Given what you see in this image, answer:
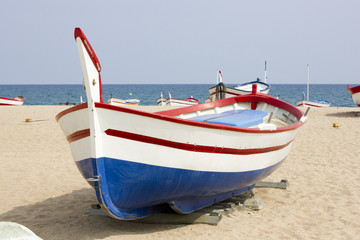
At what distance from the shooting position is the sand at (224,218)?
15.9ft

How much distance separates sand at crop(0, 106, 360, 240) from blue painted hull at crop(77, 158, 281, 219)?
40 cm

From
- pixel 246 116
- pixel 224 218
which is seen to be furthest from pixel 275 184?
pixel 224 218

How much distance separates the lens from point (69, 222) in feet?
17.4

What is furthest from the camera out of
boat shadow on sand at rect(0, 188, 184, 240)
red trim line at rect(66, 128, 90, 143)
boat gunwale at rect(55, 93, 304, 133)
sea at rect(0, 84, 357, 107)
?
sea at rect(0, 84, 357, 107)

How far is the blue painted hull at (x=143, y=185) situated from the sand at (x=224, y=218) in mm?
400

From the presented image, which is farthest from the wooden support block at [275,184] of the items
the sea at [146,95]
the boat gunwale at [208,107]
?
the sea at [146,95]

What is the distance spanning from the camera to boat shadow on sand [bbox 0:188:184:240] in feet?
15.9

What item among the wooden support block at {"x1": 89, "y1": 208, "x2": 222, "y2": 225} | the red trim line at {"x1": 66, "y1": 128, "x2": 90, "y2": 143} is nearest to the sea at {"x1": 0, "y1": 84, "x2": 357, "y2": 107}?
the wooden support block at {"x1": 89, "y1": 208, "x2": 222, "y2": 225}

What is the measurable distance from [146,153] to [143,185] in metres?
0.39

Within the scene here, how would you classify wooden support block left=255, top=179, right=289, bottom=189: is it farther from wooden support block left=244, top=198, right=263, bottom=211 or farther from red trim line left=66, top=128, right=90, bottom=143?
red trim line left=66, top=128, right=90, bottom=143

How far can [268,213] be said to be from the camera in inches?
222

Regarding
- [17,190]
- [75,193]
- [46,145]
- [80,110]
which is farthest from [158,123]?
[46,145]

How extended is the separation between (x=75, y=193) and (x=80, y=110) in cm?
313
